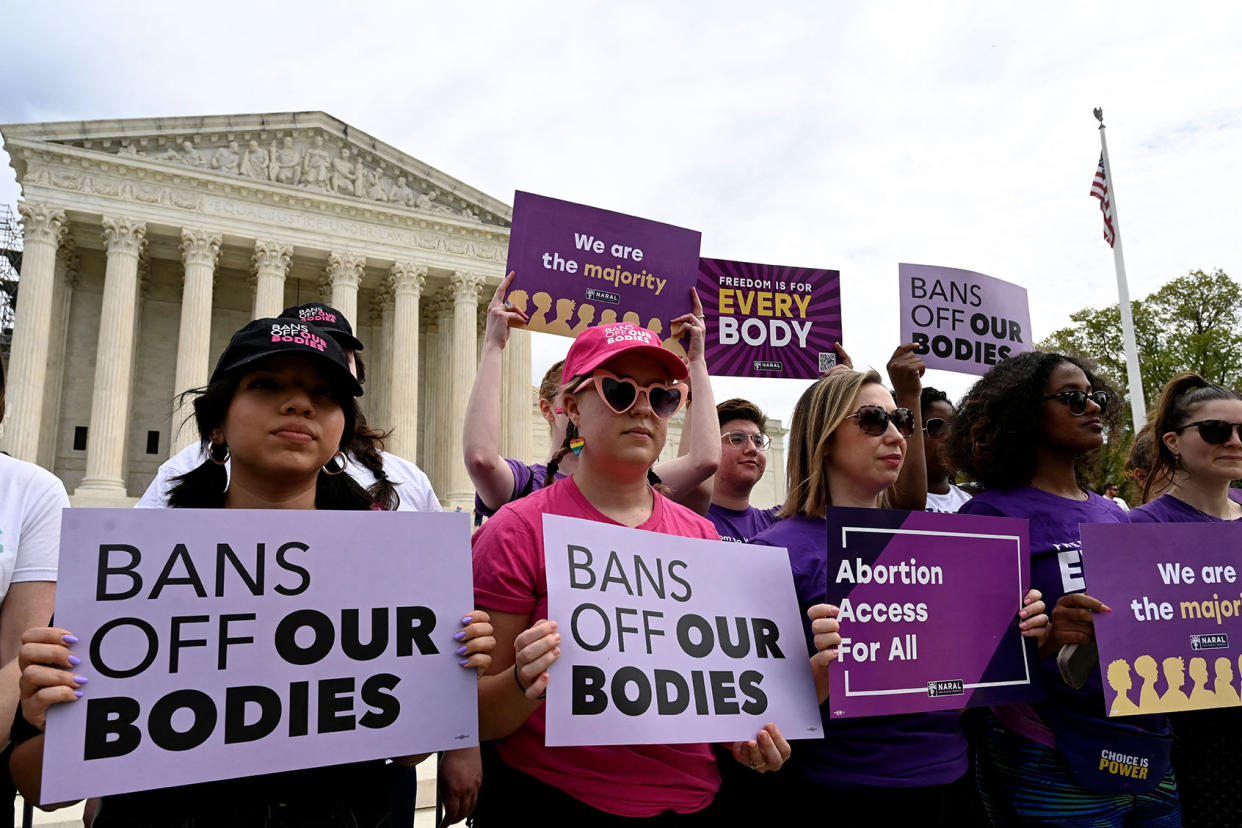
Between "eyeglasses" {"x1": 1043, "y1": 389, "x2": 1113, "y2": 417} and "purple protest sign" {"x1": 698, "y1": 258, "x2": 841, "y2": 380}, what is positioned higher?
"purple protest sign" {"x1": 698, "y1": 258, "x2": 841, "y2": 380}

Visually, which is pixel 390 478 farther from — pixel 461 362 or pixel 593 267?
pixel 461 362

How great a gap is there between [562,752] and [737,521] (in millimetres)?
2725

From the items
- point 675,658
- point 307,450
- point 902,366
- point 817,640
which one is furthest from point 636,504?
point 902,366

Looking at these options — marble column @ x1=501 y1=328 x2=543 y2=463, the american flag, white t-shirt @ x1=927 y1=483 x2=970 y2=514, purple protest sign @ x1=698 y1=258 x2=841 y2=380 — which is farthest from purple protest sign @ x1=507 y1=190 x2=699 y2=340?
marble column @ x1=501 y1=328 x2=543 y2=463

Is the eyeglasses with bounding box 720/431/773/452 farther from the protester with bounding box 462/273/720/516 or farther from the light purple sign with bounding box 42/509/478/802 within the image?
the light purple sign with bounding box 42/509/478/802

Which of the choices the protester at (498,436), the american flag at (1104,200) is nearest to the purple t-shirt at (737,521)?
the protester at (498,436)

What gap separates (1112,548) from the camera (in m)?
3.08

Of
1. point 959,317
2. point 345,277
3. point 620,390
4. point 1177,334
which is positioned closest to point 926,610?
point 620,390

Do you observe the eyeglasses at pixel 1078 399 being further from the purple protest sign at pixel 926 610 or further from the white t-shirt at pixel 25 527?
the white t-shirt at pixel 25 527

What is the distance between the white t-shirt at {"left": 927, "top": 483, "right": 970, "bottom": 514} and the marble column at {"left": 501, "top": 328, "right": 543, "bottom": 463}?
30.7 m

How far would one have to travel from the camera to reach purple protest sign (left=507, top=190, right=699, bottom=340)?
461 cm

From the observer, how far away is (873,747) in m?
2.73

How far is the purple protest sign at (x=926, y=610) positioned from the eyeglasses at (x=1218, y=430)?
1.31m

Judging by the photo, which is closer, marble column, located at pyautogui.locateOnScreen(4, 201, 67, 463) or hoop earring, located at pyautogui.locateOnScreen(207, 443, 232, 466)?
hoop earring, located at pyautogui.locateOnScreen(207, 443, 232, 466)
